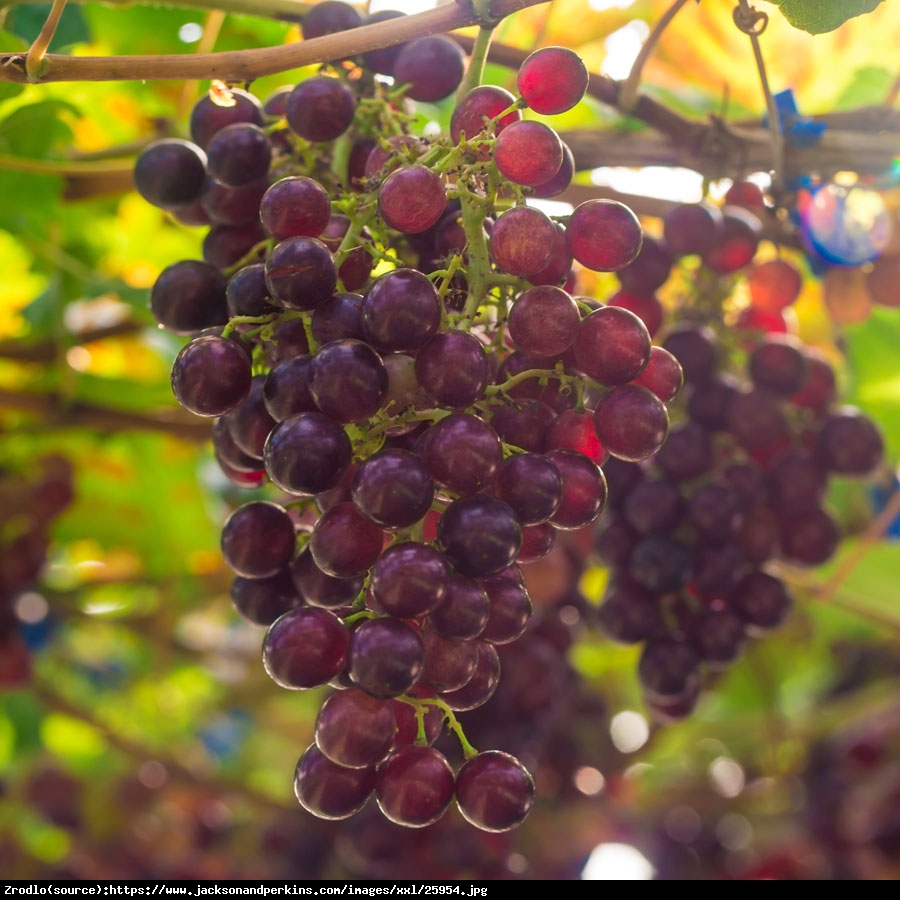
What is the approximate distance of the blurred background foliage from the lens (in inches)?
54.9

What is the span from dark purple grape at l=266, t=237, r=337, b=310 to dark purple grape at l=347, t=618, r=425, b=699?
227 millimetres

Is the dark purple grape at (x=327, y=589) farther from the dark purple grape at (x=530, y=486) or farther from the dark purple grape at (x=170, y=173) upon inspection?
the dark purple grape at (x=170, y=173)

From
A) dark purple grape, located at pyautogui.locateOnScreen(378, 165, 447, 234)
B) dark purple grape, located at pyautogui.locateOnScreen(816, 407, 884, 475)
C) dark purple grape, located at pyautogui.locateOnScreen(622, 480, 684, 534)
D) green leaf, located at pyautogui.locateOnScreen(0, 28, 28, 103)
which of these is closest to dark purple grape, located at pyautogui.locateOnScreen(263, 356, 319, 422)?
dark purple grape, located at pyautogui.locateOnScreen(378, 165, 447, 234)

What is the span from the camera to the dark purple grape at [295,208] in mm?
695

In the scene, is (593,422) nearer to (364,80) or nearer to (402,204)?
(402,204)

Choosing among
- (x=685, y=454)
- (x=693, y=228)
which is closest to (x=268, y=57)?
(x=693, y=228)

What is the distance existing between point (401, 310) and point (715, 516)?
1.97 feet

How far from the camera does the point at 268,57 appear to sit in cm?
70

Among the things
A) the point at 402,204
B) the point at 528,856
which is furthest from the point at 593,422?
the point at 528,856

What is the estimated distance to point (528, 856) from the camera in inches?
72.7

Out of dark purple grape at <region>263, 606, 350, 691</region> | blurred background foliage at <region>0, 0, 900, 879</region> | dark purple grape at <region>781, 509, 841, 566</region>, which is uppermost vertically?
dark purple grape at <region>263, 606, 350, 691</region>

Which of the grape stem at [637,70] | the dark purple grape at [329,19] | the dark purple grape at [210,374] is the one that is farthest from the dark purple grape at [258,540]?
the grape stem at [637,70]

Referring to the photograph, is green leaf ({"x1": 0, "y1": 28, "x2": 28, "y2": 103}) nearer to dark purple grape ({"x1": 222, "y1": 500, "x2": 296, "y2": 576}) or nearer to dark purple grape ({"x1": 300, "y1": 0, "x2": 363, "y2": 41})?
dark purple grape ({"x1": 300, "y1": 0, "x2": 363, "y2": 41})

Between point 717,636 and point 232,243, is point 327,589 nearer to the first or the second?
point 232,243
